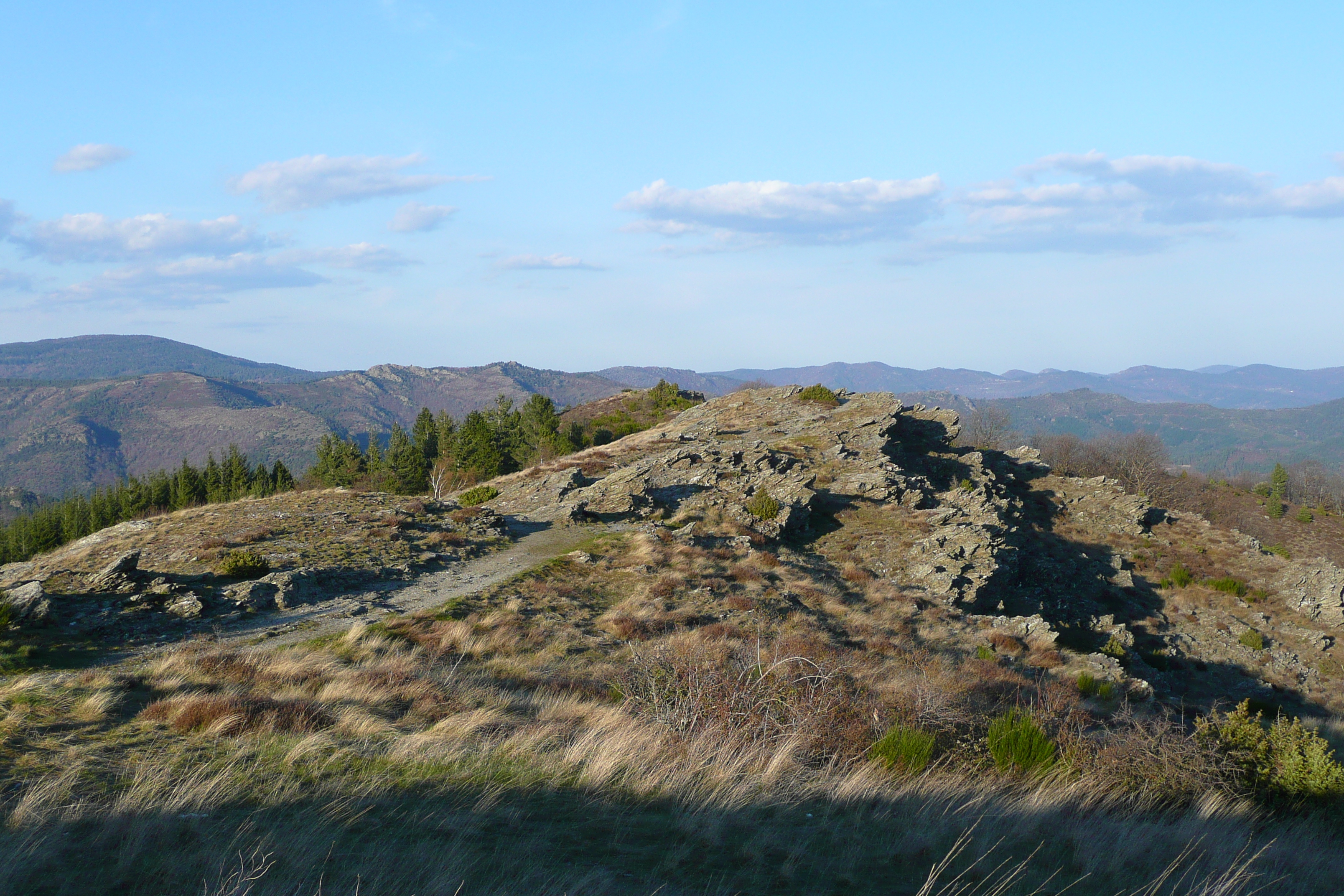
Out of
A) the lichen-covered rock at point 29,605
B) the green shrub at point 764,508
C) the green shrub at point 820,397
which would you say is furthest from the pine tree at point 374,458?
the lichen-covered rock at point 29,605

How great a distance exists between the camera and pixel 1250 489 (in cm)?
11762

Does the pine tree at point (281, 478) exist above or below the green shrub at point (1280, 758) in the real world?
below

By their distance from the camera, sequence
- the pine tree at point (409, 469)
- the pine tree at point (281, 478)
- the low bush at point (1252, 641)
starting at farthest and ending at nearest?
the pine tree at point (281, 478)
the pine tree at point (409, 469)
the low bush at point (1252, 641)

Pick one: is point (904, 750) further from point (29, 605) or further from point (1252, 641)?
point (1252, 641)

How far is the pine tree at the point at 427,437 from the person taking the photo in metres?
78.0

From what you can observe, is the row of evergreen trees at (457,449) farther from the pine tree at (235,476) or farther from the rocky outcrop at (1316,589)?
the rocky outcrop at (1316,589)

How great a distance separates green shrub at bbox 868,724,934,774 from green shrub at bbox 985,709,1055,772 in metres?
0.96

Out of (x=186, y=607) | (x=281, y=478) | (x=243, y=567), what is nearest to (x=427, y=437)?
(x=281, y=478)

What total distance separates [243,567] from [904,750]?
16.5m

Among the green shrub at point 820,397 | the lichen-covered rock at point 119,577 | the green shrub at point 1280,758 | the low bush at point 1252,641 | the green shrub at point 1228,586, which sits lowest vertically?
the low bush at point 1252,641

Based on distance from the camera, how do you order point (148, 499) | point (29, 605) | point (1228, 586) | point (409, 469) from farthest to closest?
point (148, 499), point (409, 469), point (1228, 586), point (29, 605)

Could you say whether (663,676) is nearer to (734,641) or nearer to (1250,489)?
(734,641)

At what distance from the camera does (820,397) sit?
176 ft

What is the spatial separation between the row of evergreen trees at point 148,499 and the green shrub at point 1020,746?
78534 millimetres
